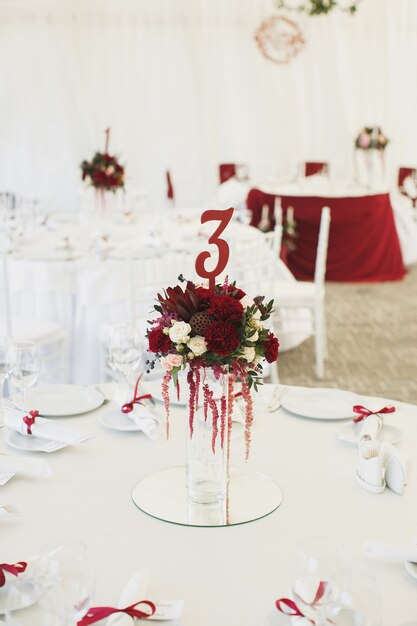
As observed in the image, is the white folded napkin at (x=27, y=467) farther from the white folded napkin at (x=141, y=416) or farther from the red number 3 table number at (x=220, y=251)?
the red number 3 table number at (x=220, y=251)

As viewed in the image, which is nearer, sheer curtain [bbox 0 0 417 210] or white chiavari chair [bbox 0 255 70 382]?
white chiavari chair [bbox 0 255 70 382]

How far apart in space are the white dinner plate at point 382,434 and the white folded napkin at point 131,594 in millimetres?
805

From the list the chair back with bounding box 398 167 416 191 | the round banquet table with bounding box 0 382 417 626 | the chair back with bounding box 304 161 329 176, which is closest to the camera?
the round banquet table with bounding box 0 382 417 626

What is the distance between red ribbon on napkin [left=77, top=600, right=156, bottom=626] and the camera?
4.08ft

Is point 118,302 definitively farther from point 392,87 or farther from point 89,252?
point 392,87

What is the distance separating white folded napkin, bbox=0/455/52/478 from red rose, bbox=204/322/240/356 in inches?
21.1

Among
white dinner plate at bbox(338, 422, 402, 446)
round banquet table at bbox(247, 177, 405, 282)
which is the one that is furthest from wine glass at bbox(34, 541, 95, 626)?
round banquet table at bbox(247, 177, 405, 282)

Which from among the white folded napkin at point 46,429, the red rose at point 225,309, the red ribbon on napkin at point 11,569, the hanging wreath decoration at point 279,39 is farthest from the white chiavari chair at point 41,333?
the hanging wreath decoration at point 279,39

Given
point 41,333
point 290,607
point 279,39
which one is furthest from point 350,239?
point 290,607

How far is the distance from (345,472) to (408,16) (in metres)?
9.29

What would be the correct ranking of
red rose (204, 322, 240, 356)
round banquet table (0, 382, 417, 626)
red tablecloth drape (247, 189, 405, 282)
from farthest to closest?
red tablecloth drape (247, 189, 405, 282) < red rose (204, 322, 240, 356) < round banquet table (0, 382, 417, 626)

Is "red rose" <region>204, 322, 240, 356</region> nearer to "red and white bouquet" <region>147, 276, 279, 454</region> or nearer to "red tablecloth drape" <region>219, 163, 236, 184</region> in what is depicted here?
"red and white bouquet" <region>147, 276, 279, 454</region>

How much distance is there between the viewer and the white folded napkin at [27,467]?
178 centimetres

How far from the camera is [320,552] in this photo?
45.1 inches
